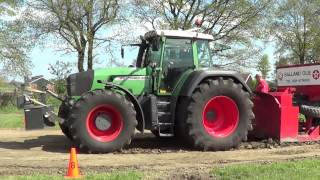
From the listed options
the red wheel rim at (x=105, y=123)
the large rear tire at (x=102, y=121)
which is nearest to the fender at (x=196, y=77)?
the large rear tire at (x=102, y=121)

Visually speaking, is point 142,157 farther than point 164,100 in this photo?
No

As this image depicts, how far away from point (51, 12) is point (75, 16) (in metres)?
1.42

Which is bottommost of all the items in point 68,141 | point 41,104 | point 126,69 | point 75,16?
point 68,141

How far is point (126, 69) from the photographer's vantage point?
468 inches

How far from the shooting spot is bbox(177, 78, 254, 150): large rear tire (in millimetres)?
11578

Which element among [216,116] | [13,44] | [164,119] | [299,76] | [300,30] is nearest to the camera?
[164,119]

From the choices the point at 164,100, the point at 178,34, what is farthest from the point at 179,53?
the point at 164,100

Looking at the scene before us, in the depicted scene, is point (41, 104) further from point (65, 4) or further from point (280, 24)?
point (280, 24)

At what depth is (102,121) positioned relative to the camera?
11344 millimetres

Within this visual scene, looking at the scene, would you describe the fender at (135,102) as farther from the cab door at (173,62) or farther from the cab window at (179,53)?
the cab window at (179,53)

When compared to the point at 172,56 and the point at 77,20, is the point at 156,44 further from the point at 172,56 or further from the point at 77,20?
the point at 77,20

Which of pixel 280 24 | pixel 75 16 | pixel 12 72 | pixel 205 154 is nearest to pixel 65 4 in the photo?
pixel 75 16

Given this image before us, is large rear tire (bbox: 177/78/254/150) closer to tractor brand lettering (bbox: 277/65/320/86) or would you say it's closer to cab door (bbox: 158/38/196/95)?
cab door (bbox: 158/38/196/95)

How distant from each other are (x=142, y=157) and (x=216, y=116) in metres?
2.21
